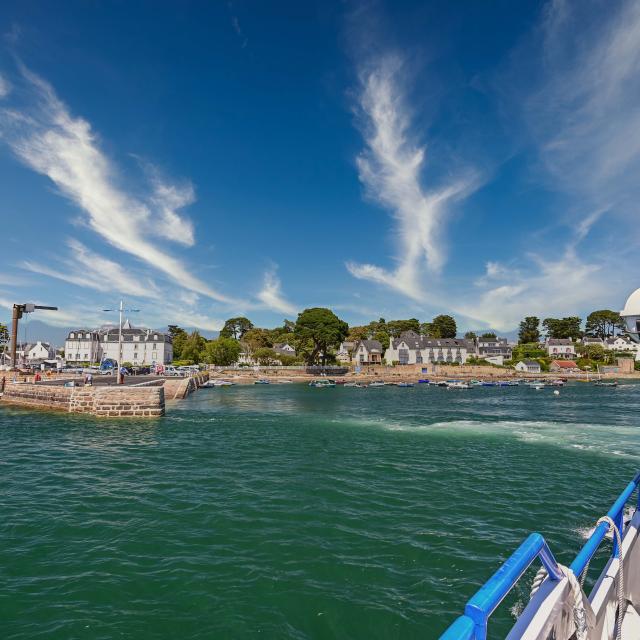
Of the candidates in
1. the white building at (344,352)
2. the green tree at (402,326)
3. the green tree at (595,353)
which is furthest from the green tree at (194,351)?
the green tree at (595,353)

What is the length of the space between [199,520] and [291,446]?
13.2m

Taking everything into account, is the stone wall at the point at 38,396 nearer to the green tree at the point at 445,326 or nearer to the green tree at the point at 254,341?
the green tree at the point at 254,341

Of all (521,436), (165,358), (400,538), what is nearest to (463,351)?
(165,358)

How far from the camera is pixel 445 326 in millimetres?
177000

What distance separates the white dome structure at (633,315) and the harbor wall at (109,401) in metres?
36.9

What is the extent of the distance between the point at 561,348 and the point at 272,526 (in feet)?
561

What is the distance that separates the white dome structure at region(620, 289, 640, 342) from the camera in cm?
779

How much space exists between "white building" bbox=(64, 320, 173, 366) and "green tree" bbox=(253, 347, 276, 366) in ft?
88.8

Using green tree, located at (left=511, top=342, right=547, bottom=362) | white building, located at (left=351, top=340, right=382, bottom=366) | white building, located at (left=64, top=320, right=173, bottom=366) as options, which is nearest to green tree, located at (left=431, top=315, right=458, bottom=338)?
green tree, located at (left=511, top=342, right=547, bottom=362)

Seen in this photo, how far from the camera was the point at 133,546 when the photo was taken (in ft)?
40.3

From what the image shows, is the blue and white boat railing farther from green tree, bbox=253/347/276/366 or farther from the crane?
green tree, bbox=253/347/276/366

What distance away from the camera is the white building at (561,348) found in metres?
157

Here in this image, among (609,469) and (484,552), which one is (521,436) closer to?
(609,469)

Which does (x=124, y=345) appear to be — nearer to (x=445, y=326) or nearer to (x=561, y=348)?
(x=445, y=326)
